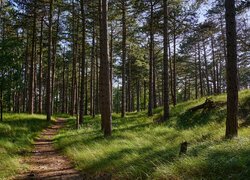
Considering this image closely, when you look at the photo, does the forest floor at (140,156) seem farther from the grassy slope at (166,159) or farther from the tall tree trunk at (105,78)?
the tall tree trunk at (105,78)

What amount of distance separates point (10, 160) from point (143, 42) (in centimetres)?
2525

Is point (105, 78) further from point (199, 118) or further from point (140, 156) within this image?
point (199, 118)

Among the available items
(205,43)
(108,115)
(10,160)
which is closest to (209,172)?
(10,160)

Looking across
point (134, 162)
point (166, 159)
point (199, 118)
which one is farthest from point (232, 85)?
point (199, 118)

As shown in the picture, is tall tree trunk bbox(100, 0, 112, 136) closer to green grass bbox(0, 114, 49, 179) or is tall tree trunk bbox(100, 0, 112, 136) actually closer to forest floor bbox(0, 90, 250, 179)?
forest floor bbox(0, 90, 250, 179)

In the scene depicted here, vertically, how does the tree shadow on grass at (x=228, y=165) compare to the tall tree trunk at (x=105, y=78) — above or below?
below

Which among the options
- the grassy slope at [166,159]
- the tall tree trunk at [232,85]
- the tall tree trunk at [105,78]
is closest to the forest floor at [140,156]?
the grassy slope at [166,159]

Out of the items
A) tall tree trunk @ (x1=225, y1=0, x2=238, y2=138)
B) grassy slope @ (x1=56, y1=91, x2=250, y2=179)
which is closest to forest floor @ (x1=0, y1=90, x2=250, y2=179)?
grassy slope @ (x1=56, y1=91, x2=250, y2=179)

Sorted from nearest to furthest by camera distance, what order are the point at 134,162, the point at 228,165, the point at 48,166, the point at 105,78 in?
the point at 228,165 → the point at 134,162 → the point at 48,166 → the point at 105,78

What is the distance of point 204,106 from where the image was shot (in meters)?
18.7

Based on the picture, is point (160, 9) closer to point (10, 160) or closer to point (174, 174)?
point (10, 160)

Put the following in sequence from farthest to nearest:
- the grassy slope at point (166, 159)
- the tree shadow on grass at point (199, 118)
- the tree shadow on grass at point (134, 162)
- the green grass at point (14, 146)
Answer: the tree shadow on grass at point (199, 118)
the green grass at point (14, 146)
the tree shadow on grass at point (134, 162)
the grassy slope at point (166, 159)

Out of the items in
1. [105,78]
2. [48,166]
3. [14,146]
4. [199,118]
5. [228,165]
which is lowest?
[48,166]

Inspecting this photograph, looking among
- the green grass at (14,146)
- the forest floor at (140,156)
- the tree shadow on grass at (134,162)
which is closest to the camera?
the forest floor at (140,156)
